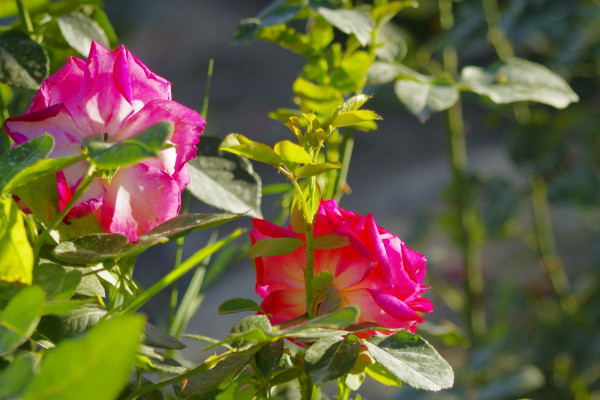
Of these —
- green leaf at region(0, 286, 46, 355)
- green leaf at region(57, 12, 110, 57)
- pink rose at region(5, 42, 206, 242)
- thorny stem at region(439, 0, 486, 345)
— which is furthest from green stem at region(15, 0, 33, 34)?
thorny stem at region(439, 0, 486, 345)

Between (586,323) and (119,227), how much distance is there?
0.89 m

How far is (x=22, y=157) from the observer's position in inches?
7.5

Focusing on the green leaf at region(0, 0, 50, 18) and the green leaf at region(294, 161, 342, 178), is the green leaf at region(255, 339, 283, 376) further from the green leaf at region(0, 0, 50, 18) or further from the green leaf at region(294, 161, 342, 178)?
the green leaf at region(0, 0, 50, 18)

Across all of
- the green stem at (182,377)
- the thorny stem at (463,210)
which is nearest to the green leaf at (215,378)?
the green stem at (182,377)

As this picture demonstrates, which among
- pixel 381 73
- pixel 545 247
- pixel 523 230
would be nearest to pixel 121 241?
pixel 381 73

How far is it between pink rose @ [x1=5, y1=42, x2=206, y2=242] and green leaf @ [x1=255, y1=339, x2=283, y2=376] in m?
0.05

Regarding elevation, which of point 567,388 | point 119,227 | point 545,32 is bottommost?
point 567,388

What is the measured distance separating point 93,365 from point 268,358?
111 millimetres

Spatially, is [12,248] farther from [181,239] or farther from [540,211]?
[540,211]

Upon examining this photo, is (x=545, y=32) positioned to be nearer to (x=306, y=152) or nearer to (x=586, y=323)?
(x=586, y=323)

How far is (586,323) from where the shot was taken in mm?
953

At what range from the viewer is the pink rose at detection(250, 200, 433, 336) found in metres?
0.23

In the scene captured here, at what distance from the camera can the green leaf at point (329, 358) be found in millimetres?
205

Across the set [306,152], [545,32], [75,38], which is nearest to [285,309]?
[306,152]
